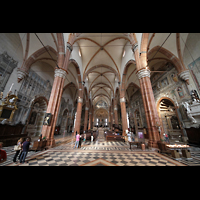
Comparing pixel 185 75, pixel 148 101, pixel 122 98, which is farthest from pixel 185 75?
pixel 122 98

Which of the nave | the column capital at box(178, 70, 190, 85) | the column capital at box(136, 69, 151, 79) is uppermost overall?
the column capital at box(178, 70, 190, 85)

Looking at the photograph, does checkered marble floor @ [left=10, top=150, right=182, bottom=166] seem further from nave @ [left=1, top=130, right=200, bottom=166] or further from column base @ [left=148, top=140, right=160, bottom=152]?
column base @ [left=148, top=140, right=160, bottom=152]

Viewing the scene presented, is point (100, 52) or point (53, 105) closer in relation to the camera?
point (53, 105)

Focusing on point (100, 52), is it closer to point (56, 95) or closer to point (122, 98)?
point (122, 98)

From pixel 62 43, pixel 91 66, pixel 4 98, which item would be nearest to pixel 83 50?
pixel 91 66

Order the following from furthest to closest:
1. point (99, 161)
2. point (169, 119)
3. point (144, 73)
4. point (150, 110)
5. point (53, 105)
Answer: point (169, 119) < point (144, 73) < point (53, 105) < point (150, 110) < point (99, 161)

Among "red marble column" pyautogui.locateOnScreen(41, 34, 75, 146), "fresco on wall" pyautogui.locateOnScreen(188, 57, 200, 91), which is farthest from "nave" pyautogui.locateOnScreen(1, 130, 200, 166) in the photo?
"fresco on wall" pyautogui.locateOnScreen(188, 57, 200, 91)

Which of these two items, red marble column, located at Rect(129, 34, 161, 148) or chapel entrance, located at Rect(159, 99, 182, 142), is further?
chapel entrance, located at Rect(159, 99, 182, 142)

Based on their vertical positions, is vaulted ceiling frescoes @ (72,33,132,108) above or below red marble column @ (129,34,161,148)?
above

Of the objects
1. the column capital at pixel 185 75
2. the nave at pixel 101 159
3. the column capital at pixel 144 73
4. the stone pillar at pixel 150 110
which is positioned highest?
the column capital at pixel 185 75

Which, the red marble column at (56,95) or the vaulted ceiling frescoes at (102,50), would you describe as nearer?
the red marble column at (56,95)

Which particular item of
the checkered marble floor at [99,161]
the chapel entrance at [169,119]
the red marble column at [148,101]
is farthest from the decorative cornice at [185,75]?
the checkered marble floor at [99,161]

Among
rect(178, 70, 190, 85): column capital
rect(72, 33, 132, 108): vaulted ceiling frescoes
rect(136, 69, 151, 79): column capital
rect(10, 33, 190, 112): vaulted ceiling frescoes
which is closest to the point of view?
rect(136, 69, 151, 79): column capital

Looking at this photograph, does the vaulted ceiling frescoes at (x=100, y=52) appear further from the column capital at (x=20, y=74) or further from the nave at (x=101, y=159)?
the nave at (x=101, y=159)
